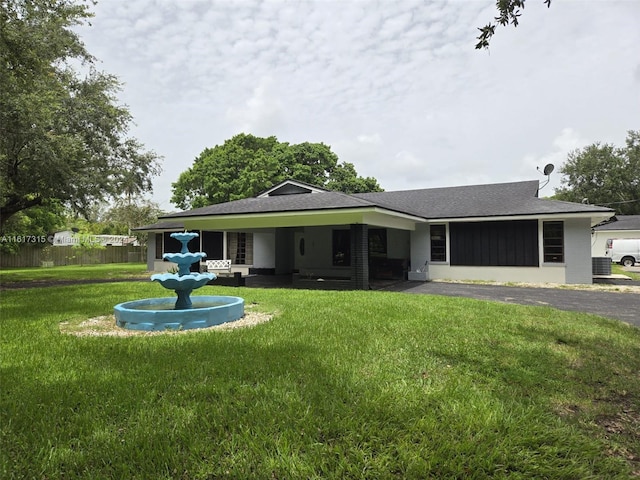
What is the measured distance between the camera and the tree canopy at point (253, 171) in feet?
113

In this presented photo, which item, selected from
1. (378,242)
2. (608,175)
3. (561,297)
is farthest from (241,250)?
(608,175)

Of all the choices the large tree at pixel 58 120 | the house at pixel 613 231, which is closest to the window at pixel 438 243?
the large tree at pixel 58 120

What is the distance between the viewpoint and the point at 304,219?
44.6 ft

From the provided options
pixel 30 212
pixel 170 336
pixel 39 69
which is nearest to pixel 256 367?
pixel 170 336

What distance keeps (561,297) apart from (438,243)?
6.66 m

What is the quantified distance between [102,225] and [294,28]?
43.0m

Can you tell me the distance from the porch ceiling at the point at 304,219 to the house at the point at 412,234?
0.04 meters

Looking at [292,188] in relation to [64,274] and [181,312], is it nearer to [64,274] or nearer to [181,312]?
[181,312]

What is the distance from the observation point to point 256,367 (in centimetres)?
455

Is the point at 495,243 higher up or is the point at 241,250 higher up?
the point at 495,243

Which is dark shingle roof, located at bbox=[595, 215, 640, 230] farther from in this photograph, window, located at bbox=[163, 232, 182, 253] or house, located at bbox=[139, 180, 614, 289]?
window, located at bbox=[163, 232, 182, 253]

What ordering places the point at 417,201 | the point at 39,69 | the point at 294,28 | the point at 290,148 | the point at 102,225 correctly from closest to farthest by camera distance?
the point at 294,28 → the point at 39,69 → the point at 417,201 → the point at 290,148 → the point at 102,225

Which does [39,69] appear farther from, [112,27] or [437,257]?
[437,257]

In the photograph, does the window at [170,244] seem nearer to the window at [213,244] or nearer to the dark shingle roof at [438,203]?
the window at [213,244]
